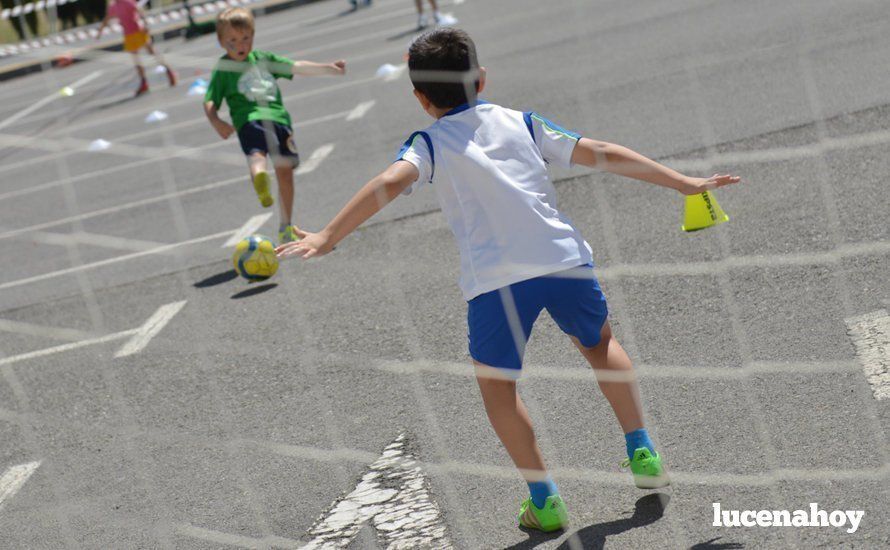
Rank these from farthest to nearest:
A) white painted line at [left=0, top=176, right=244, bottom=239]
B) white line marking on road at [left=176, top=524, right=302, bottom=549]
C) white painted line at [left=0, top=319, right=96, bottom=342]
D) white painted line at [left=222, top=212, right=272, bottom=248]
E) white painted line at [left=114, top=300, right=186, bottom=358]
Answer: white painted line at [left=0, top=176, right=244, bottom=239]
white painted line at [left=222, top=212, right=272, bottom=248]
white painted line at [left=0, top=319, right=96, bottom=342]
white painted line at [left=114, top=300, right=186, bottom=358]
white line marking on road at [left=176, top=524, right=302, bottom=549]

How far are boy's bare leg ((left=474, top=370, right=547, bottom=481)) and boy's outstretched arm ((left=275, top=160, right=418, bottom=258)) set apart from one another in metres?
0.57

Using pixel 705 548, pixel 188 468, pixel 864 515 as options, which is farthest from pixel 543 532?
pixel 188 468

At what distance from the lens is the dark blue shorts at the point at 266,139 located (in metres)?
7.70

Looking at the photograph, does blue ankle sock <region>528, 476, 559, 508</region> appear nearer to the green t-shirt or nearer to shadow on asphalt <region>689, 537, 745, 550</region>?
shadow on asphalt <region>689, 537, 745, 550</region>

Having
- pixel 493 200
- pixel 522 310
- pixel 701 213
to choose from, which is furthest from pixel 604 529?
pixel 701 213

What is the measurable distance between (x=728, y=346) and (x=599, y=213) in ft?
7.55

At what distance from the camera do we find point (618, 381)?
3.60m

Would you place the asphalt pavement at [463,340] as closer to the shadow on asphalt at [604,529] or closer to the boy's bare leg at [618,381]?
the shadow on asphalt at [604,529]

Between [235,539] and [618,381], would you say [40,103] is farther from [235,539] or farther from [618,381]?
[618,381]

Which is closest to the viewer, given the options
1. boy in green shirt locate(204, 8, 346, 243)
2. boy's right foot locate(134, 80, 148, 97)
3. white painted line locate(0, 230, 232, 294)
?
boy in green shirt locate(204, 8, 346, 243)

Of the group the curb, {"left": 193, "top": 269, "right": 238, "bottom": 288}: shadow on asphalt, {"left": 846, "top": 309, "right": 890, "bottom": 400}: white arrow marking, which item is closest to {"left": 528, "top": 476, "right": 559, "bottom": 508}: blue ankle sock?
{"left": 846, "top": 309, "right": 890, "bottom": 400}: white arrow marking

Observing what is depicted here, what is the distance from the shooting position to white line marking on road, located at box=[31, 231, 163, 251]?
878 centimetres

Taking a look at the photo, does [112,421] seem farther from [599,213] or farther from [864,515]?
[864,515]

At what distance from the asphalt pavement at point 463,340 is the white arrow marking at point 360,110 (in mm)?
145
